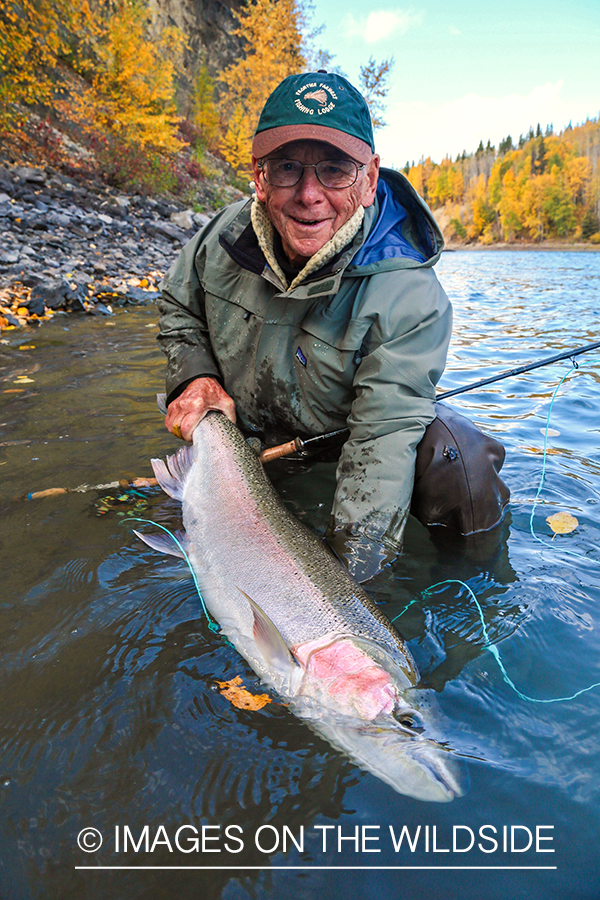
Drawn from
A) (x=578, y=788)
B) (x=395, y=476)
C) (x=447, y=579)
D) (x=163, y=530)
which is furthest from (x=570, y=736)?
(x=163, y=530)

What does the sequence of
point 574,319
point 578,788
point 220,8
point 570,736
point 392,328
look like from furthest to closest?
point 220,8, point 574,319, point 392,328, point 570,736, point 578,788

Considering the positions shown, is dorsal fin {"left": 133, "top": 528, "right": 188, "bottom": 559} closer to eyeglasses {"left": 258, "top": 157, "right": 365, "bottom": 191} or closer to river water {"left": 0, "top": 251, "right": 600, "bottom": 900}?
river water {"left": 0, "top": 251, "right": 600, "bottom": 900}

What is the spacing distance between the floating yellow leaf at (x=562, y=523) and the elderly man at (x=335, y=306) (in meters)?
1.17

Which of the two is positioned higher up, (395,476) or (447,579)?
(395,476)

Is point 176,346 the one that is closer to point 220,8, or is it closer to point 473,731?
point 473,731

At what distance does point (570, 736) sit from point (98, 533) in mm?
2351

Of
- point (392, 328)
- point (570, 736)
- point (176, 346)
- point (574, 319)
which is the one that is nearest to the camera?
point (570, 736)

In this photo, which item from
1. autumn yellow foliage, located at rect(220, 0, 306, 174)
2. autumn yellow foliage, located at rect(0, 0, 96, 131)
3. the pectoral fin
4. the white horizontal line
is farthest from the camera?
autumn yellow foliage, located at rect(220, 0, 306, 174)

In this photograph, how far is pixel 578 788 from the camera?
1684mm

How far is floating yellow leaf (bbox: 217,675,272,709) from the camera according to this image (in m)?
1.96

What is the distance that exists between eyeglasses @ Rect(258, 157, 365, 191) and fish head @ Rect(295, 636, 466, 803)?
205cm

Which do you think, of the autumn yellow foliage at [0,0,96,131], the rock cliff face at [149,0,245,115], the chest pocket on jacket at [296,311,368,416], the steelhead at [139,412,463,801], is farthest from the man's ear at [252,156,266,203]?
the rock cliff face at [149,0,245,115]

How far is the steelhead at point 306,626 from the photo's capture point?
5.54 ft

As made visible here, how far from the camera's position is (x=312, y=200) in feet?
8.96
